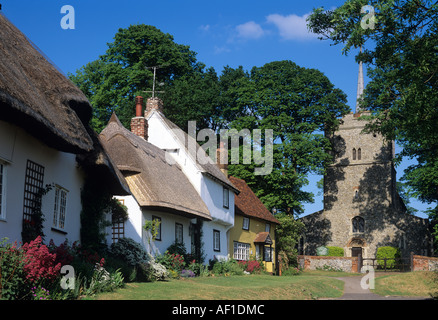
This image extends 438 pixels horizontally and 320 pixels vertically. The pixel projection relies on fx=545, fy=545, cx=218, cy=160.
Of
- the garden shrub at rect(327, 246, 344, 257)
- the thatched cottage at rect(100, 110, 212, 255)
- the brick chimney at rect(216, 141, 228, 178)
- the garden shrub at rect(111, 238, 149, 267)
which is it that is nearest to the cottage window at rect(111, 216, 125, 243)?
the thatched cottage at rect(100, 110, 212, 255)

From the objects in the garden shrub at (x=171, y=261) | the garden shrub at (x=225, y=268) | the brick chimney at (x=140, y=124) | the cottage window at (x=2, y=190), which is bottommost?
the garden shrub at (x=225, y=268)

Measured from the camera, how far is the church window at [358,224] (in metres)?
52.5

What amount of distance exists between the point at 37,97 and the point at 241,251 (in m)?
24.9

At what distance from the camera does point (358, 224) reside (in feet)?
173

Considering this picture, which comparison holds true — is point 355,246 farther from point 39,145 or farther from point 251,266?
point 39,145

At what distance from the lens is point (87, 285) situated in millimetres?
14453

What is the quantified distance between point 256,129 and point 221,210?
15.8 meters

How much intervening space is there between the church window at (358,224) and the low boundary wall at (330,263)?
8364 millimetres

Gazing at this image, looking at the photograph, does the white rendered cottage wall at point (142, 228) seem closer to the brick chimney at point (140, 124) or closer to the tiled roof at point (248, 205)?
the brick chimney at point (140, 124)

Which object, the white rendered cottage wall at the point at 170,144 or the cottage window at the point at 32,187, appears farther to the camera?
the white rendered cottage wall at the point at 170,144

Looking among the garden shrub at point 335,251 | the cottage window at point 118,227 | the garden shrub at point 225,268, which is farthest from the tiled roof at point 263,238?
the cottage window at point 118,227

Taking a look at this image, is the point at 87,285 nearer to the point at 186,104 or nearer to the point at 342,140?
the point at 186,104

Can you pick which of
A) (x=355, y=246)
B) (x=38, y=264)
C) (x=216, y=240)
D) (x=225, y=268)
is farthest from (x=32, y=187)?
(x=355, y=246)

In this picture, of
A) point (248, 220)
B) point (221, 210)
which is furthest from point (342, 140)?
point (221, 210)
